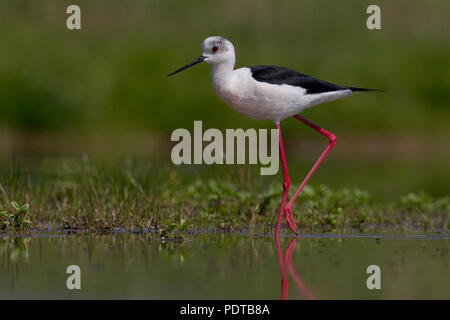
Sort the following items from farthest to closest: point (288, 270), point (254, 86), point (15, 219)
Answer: point (254, 86) → point (15, 219) → point (288, 270)

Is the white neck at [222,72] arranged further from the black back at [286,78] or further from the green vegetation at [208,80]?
the green vegetation at [208,80]

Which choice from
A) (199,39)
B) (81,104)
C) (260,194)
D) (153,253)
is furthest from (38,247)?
(199,39)

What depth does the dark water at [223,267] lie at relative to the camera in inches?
189

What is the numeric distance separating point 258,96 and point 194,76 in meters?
11.0

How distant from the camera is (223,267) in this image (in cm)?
554

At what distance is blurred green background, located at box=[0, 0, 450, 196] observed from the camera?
17.1 meters

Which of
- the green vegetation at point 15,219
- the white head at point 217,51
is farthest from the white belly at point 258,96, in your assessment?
the green vegetation at point 15,219

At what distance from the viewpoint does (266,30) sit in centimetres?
2003

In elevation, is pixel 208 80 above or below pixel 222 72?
above

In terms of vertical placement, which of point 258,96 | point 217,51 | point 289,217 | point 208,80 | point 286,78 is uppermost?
point 208,80

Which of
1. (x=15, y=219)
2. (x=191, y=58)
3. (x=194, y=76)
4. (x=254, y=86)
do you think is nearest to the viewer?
(x=15, y=219)

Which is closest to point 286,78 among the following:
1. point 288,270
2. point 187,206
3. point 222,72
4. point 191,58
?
point 222,72

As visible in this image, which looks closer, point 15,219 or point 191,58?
point 15,219

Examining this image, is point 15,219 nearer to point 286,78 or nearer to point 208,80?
point 286,78
